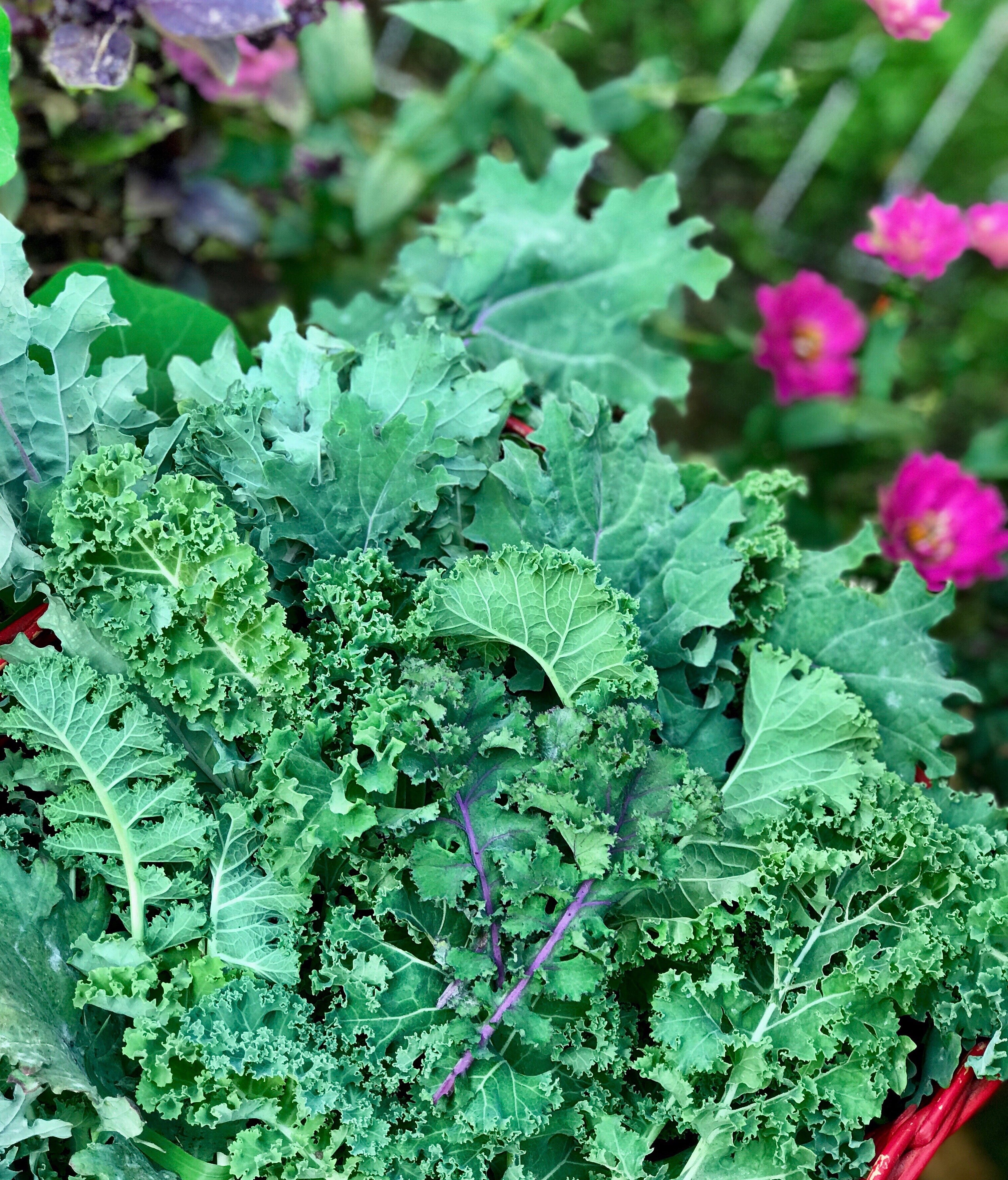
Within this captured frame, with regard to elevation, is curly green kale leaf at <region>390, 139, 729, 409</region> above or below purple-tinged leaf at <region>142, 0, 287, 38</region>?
below

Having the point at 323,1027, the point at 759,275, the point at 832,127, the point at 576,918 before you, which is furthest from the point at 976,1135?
the point at 832,127

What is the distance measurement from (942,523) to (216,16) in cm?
119

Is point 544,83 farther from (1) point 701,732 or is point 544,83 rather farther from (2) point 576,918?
(2) point 576,918

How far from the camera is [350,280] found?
5.87 ft

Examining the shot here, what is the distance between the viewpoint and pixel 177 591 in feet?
3.17

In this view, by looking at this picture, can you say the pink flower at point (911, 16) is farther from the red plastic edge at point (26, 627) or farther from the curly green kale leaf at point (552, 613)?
the red plastic edge at point (26, 627)

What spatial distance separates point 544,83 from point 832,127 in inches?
44.7

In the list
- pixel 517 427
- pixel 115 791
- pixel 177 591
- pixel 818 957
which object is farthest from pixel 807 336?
pixel 115 791

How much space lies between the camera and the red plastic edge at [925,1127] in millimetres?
924

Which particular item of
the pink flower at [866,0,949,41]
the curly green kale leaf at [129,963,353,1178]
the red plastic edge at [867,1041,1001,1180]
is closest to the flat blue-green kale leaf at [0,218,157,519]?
the curly green kale leaf at [129,963,353,1178]

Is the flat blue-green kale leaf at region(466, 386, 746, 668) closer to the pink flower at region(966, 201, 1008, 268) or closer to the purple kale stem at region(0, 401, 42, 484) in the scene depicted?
the purple kale stem at region(0, 401, 42, 484)

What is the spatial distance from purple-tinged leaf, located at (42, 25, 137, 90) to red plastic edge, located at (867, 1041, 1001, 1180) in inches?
56.4

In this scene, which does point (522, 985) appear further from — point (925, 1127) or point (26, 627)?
point (26, 627)

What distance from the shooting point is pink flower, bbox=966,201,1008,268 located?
1.60m
